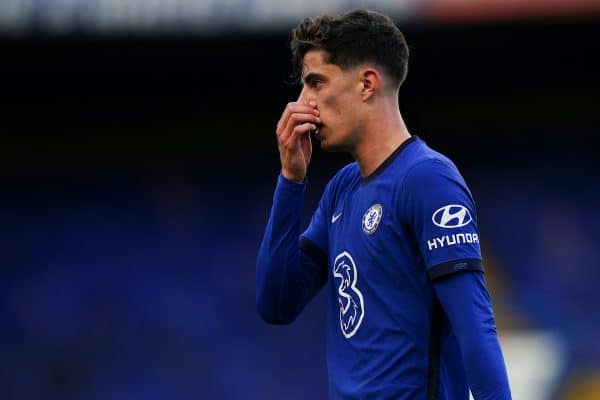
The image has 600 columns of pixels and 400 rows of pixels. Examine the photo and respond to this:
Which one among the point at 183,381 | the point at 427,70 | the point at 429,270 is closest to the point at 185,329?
the point at 183,381

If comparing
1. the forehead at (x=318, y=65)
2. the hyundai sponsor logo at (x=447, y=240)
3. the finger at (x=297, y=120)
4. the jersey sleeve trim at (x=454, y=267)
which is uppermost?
the forehead at (x=318, y=65)

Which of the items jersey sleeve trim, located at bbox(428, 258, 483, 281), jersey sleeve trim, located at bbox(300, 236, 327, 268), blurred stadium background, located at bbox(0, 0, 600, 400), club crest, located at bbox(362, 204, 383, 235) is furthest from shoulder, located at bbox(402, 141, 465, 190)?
blurred stadium background, located at bbox(0, 0, 600, 400)

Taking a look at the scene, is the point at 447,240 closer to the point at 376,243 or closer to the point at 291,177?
the point at 376,243

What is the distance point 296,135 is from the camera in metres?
3.27

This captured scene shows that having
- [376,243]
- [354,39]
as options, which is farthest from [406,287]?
[354,39]

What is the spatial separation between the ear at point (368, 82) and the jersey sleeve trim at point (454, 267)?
62cm

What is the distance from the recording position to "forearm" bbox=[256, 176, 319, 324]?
10.9 ft

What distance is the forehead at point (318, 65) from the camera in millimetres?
3271

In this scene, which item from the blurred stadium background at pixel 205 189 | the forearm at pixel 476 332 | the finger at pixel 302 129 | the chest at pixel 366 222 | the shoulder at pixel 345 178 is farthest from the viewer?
the blurred stadium background at pixel 205 189

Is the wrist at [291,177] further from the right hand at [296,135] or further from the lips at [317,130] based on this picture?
the lips at [317,130]

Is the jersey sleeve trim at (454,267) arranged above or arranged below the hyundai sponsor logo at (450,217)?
below

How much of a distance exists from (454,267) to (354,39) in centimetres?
78

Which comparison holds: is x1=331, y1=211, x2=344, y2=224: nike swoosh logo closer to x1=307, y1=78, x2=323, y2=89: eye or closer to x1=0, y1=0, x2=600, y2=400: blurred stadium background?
x1=307, y1=78, x2=323, y2=89: eye

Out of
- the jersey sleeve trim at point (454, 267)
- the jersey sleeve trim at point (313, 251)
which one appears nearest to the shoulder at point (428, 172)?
the jersey sleeve trim at point (454, 267)
